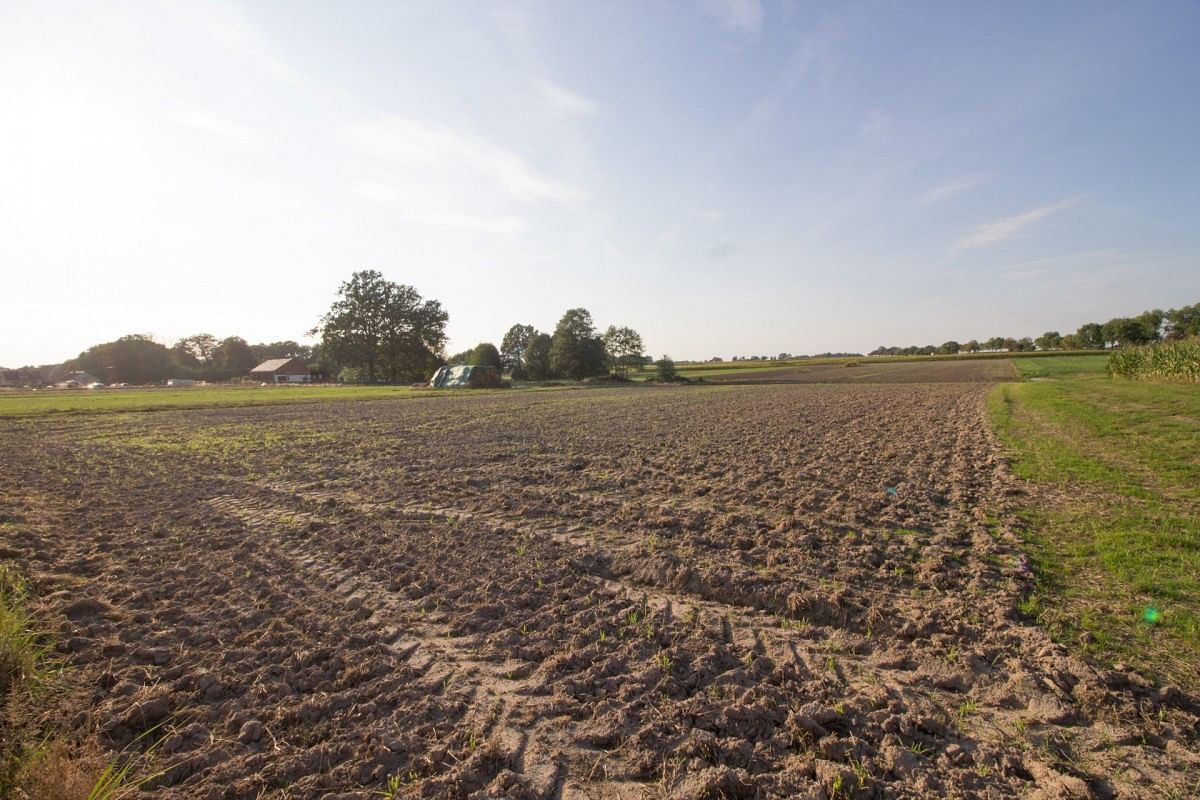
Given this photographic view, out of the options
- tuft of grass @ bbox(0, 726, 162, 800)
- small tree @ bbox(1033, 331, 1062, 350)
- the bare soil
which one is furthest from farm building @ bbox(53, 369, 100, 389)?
small tree @ bbox(1033, 331, 1062, 350)

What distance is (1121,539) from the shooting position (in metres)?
6.63

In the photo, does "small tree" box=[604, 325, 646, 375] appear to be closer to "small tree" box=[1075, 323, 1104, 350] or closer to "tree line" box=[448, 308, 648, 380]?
"tree line" box=[448, 308, 648, 380]

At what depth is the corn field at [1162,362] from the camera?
28797 millimetres

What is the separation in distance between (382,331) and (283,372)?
1361 inches

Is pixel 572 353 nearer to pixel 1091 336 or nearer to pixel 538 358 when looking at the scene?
pixel 538 358

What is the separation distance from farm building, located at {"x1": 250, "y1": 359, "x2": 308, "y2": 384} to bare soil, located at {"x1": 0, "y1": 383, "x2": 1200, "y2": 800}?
99.7 metres

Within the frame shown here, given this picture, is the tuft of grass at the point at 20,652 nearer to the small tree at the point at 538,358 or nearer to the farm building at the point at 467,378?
the farm building at the point at 467,378

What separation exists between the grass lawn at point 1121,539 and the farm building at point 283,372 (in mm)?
109641

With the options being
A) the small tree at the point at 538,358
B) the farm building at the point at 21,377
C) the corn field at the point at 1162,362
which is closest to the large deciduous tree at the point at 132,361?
the farm building at the point at 21,377

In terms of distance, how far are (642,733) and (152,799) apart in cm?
306

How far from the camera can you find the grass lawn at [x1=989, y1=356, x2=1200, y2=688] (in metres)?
4.53

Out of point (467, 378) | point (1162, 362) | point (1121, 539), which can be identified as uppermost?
point (467, 378)

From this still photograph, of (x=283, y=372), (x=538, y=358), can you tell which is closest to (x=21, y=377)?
(x=283, y=372)

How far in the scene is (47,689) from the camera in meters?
4.00
